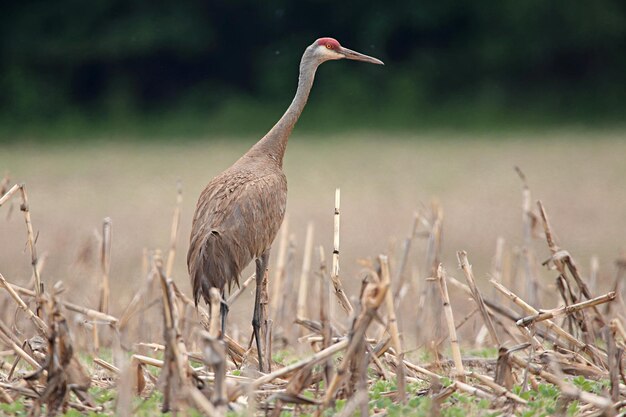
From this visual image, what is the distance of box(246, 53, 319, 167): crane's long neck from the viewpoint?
6.00 meters

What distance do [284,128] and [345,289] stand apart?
3460mm

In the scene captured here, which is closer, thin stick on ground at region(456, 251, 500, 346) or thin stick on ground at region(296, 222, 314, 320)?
thin stick on ground at region(456, 251, 500, 346)

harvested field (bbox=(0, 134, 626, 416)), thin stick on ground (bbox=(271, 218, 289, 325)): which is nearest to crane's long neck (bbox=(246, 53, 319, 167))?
harvested field (bbox=(0, 134, 626, 416))

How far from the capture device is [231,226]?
5.39 m

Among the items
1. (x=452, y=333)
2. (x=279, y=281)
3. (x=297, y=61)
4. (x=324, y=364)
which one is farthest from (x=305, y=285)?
(x=297, y=61)

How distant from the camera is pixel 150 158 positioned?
19.0 m

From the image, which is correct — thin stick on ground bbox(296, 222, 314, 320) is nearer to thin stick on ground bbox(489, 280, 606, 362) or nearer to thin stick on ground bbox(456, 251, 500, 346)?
thin stick on ground bbox(456, 251, 500, 346)

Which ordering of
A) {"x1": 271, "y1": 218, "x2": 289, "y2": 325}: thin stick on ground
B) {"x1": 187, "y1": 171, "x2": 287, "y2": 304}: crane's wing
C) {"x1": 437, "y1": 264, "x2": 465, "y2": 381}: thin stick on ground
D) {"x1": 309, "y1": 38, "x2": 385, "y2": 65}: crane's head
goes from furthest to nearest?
{"x1": 271, "y1": 218, "x2": 289, "y2": 325}: thin stick on ground → {"x1": 309, "y1": 38, "x2": 385, "y2": 65}: crane's head → {"x1": 187, "y1": 171, "x2": 287, "y2": 304}: crane's wing → {"x1": 437, "y1": 264, "x2": 465, "y2": 381}: thin stick on ground

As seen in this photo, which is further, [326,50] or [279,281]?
[279,281]

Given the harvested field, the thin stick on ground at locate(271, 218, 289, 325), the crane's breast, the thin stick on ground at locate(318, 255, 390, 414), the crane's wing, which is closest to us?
the thin stick on ground at locate(318, 255, 390, 414)

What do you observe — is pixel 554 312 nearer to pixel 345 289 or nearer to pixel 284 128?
pixel 284 128

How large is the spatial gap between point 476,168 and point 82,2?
35.0ft

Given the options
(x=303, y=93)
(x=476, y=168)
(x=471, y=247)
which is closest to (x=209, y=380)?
(x=303, y=93)

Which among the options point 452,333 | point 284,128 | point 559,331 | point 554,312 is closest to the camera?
point 452,333
